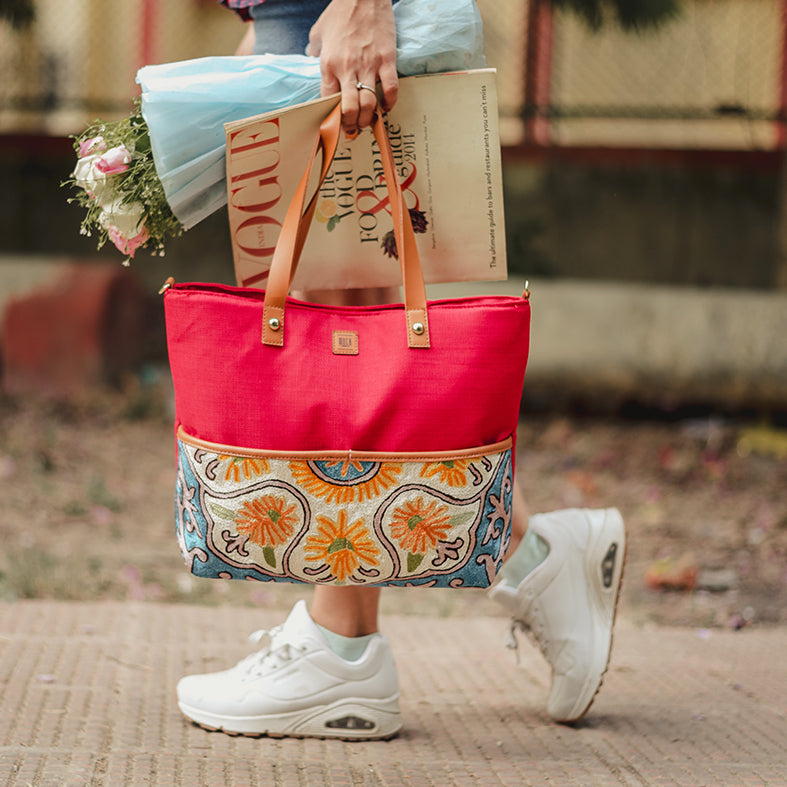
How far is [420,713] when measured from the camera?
1715 millimetres

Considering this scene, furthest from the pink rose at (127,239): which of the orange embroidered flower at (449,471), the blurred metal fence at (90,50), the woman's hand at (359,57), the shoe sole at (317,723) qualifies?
the blurred metal fence at (90,50)

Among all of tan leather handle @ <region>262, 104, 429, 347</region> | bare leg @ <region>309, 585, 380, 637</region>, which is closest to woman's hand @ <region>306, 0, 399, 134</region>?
tan leather handle @ <region>262, 104, 429, 347</region>

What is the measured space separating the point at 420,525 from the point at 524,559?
0.41m

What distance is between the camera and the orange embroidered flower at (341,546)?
1.33 metres

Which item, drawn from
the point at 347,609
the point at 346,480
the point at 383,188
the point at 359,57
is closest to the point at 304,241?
the point at 383,188

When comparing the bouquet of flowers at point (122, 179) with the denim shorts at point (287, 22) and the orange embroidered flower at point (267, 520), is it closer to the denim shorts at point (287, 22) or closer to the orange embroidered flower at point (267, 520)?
the denim shorts at point (287, 22)

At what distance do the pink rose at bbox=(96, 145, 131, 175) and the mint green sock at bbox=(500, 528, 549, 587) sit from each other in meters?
0.89

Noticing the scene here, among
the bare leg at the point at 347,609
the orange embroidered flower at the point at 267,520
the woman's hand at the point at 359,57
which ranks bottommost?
the bare leg at the point at 347,609

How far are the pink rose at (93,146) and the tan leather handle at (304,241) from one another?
309 millimetres

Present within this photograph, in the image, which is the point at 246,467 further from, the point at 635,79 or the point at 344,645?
the point at 635,79

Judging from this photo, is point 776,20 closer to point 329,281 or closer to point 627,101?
point 627,101

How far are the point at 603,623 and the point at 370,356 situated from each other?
700 mm

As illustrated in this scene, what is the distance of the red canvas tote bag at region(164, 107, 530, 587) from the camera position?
131 centimetres

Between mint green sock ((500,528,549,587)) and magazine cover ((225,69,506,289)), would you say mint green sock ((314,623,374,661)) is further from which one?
magazine cover ((225,69,506,289))
